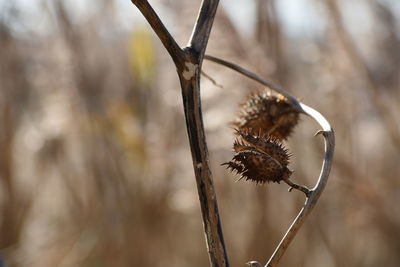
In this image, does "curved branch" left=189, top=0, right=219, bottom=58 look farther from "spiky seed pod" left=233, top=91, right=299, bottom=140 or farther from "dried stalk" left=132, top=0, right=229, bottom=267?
"spiky seed pod" left=233, top=91, right=299, bottom=140

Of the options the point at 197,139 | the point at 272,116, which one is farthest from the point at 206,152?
the point at 272,116

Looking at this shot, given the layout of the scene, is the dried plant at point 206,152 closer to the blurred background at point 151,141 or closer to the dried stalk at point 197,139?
the dried stalk at point 197,139

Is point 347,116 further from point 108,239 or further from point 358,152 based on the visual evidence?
point 108,239

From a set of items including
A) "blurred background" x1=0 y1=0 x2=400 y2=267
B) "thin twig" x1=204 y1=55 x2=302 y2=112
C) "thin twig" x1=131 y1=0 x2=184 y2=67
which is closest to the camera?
"thin twig" x1=131 y1=0 x2=184 y2=67

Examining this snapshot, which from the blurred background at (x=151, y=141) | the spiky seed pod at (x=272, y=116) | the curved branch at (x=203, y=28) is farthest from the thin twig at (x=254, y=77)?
the blurred background at (x=151, y=141)

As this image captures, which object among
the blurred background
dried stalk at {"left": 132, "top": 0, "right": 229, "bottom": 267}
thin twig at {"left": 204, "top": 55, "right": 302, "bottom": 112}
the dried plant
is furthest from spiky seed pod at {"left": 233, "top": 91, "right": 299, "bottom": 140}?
the blurred background

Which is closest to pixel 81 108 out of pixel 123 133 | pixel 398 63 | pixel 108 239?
pixel 123 133
